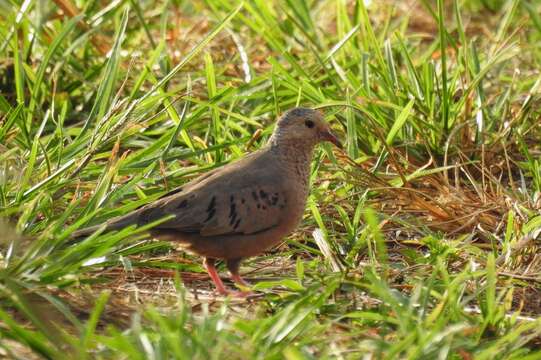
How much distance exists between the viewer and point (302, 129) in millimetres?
4730

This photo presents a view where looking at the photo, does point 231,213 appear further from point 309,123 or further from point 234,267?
point 309,123

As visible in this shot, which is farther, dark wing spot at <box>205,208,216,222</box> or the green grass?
dark wing spot at <box>205,208,216,222</box>

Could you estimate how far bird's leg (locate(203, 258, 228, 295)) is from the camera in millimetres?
4285

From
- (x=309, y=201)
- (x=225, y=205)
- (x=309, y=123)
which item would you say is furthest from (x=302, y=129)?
(x=225, y=205)

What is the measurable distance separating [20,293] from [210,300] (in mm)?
965

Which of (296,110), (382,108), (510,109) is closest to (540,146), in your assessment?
(510,109)

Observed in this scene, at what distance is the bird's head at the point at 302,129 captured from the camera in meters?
4.69

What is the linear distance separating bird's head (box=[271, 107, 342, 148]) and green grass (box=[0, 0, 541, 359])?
0.77 ft

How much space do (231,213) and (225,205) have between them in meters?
0.04

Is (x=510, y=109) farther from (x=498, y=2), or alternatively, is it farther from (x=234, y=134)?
(x=498, y=2)

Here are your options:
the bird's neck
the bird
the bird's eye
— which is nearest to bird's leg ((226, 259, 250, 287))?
the bird

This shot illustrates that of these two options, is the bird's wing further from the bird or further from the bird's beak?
the bird's beak

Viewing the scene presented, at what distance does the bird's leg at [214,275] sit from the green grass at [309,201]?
0.22ft

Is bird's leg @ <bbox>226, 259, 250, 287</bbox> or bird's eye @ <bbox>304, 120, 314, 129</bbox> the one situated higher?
bird's eye @ <bbox>304, 120, 314, 129</bbox>
